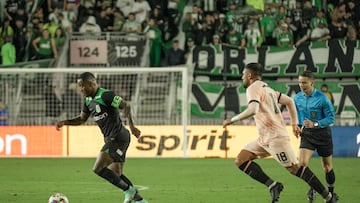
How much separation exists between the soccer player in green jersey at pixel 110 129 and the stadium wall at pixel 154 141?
1138cm

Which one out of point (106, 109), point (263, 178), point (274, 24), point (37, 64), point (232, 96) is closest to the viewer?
point (263, 178)

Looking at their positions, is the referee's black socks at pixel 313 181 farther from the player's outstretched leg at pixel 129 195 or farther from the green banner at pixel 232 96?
the green banner at pixel 232 96

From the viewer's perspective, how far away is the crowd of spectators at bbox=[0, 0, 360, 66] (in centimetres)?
2808

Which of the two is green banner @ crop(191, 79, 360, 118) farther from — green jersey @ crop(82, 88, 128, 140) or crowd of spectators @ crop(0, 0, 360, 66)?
green jersey @ crop(82, 88, 128, 140)

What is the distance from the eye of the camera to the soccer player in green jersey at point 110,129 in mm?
12523

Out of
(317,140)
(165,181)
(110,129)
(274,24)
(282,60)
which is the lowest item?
(165,181)

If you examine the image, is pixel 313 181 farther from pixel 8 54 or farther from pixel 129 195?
pixel 8 54

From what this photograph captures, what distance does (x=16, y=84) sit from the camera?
2667 cm

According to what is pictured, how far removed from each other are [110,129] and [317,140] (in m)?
3.30

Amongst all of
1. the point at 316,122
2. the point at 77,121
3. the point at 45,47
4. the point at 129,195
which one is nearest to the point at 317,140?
the point at 316,122

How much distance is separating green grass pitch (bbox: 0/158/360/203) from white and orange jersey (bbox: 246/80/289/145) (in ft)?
5.98

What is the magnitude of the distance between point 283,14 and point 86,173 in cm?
1152

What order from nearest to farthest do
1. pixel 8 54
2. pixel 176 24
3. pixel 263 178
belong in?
pixel 263 178 → pixel 8 54 → pixel 176 24

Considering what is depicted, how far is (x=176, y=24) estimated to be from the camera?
29234 mm
